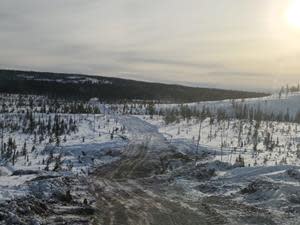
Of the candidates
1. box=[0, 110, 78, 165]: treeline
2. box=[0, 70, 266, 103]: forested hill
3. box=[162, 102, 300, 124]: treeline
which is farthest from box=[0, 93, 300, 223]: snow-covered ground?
box=[0, 70, 266, 103]: forested hill

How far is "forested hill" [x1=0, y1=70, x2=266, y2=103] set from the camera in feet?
475

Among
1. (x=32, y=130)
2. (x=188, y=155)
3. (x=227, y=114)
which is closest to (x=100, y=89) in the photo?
(x=227, y=114)

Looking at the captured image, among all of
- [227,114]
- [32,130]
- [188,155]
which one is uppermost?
[227,114]

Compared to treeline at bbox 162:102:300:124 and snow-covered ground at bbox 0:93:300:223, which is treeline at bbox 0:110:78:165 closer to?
snow-covered ground at bbox 0:93:300:223

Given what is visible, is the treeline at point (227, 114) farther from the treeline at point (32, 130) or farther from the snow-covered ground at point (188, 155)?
the treeline at point (32, 130)

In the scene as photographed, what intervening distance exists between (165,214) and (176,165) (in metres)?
12.2

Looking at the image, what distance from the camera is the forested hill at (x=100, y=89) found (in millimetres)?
144875

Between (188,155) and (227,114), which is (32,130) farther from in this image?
(227,114)

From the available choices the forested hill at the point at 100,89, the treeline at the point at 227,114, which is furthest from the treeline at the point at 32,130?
the forested hill at the point at 100,89

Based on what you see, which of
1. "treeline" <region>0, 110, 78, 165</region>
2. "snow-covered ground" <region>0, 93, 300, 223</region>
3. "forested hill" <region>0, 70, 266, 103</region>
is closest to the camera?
"snow-covered ground" <region>0, 93, 300, 223</region>

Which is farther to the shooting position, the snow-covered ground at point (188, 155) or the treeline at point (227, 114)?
the treeline at point (227, 114)

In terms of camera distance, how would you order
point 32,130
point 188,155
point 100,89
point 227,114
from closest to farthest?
point 188,155, point 32,130, point 227,114, point 100,89

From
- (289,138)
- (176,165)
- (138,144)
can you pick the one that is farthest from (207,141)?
(176,165)

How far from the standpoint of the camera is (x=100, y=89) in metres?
156
